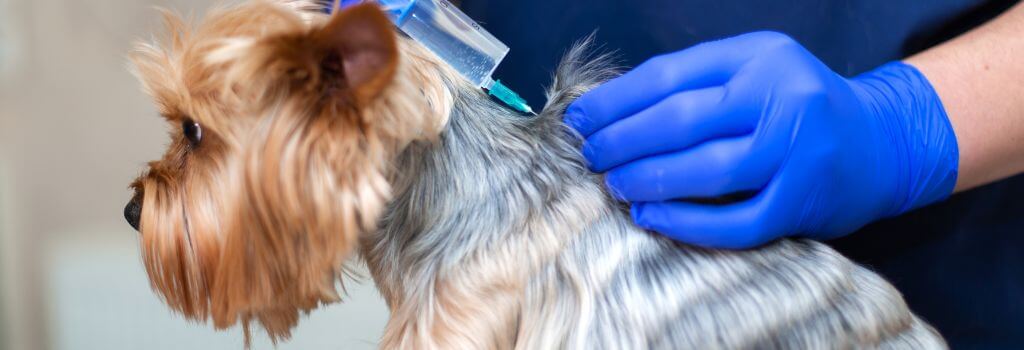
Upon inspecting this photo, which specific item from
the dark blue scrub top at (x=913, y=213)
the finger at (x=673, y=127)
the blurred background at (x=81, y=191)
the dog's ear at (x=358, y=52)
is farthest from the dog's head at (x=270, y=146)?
the blurred background at (x=81, y=191)

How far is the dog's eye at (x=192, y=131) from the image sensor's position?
794 mm

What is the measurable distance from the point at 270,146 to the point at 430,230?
211mm

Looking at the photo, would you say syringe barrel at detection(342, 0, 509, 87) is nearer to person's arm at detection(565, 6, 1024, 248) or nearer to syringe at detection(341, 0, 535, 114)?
syringe at detection(341, 0, 535, 114)

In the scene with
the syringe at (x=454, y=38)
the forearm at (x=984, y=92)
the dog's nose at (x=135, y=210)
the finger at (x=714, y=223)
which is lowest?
the dog's nose at (x=135, y=210)

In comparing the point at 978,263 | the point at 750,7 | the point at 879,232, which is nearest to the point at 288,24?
the point at 750,7

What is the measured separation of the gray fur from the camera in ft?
2.60

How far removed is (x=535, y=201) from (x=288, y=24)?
0.31 metres

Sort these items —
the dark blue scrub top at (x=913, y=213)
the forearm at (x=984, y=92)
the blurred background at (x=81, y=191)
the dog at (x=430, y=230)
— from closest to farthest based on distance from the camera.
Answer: the dog at (x=430, y=230), the forearm at (x=984, y=92), the dark blue scrub top at (x=913, y=213), the blurred background at (x=81, y=191)

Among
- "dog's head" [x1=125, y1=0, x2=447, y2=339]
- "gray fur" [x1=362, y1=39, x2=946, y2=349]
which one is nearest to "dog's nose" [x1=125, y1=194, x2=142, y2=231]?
"dog's head" [x1=125, y1=0, x2=447, y2=339]

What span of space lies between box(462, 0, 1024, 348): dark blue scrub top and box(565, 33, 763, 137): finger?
0.27 m

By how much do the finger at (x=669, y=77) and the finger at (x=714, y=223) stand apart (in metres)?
0.12

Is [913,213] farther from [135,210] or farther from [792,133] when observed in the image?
[135,210]

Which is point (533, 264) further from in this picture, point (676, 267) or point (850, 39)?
point (850, 39)

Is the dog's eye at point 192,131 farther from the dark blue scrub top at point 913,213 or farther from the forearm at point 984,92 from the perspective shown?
the forearm at point 984,92
